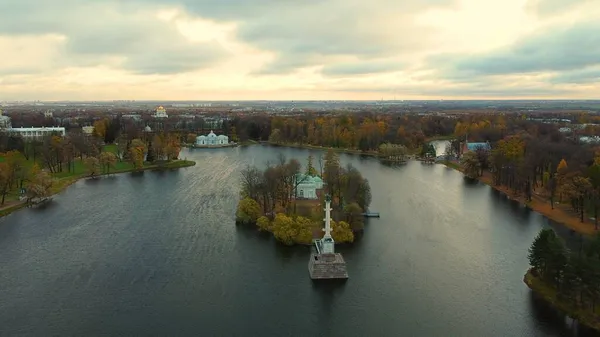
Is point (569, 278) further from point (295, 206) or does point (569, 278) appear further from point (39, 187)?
point (39, 187)

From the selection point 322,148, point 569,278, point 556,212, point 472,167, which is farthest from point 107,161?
point 569,278

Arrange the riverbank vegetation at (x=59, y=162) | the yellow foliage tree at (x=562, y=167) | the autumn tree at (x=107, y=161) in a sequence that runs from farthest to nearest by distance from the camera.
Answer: the autumn tree at (x=107, y=161) → the yellow foliage tree at (x=562, y=167) → the riverbank vegetation at (x=59, y=162)

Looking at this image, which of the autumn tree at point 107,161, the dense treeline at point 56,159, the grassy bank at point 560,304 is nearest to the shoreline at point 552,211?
the grassy bank at point 560,304

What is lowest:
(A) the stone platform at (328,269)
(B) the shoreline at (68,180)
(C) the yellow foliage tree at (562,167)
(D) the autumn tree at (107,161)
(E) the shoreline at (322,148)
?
(A) the stone platform at (328,269)

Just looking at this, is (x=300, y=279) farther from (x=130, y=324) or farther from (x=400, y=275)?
(x=130, y=324)

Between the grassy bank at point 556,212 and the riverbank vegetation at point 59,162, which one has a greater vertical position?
the riverbank vegetation at point 59,162

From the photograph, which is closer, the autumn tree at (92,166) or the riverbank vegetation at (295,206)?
the riverbank vegetation at (295,206)

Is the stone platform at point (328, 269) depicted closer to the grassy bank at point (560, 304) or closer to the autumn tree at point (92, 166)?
the grassy bank at point (560, 304)

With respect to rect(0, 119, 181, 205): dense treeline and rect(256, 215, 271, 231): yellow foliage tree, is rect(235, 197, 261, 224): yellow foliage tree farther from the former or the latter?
rect(0, 119, 181, 205): dense treeline
